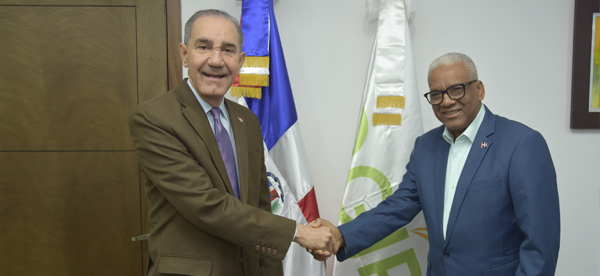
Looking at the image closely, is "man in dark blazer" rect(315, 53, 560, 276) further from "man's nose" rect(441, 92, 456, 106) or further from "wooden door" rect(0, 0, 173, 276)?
"wooden door" rect(0, 0, 173, 276)

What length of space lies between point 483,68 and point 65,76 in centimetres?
270

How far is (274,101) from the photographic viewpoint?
222 cm

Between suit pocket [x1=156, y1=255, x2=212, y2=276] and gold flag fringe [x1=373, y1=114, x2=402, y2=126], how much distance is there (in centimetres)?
134

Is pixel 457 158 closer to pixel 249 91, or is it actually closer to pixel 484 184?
pixel 484 184

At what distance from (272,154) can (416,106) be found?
3.04ft

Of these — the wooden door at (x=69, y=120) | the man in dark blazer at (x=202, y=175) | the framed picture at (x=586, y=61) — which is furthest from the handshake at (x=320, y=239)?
the framed picture at (x=586, y=61)

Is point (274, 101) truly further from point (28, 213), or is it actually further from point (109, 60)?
point (28, 213)

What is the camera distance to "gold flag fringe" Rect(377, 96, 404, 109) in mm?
2176

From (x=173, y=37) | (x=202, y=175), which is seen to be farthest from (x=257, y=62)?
(x=202, y=175)

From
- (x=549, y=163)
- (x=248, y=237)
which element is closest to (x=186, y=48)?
(x=248, y=237)

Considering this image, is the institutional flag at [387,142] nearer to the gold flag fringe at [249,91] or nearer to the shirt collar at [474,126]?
the shirt collar at [474,126]

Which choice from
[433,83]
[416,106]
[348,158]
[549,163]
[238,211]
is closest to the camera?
[238,211]

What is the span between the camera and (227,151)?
1.41 meters

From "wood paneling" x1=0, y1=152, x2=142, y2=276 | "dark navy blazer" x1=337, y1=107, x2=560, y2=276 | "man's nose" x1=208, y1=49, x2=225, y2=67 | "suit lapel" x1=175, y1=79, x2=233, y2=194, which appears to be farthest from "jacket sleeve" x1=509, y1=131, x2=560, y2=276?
"wood paneling" x1=0, y1=152, x2=142, y2=276
